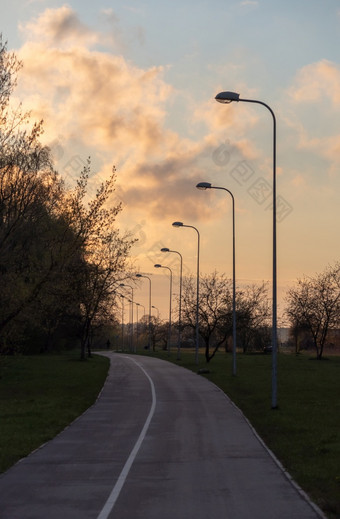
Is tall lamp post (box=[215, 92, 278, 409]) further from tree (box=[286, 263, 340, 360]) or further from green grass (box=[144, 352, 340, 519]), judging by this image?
tree (box=[286, 263, 340, 360])

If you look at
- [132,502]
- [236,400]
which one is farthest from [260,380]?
[132,502]

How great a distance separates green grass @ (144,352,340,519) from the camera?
1169 cm

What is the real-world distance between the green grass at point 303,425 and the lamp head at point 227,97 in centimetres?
1036

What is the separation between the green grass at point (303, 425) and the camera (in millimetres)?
11688

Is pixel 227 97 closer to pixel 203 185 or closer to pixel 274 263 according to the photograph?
pixel 274 263

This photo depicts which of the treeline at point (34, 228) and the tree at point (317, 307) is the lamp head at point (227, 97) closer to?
the treeline at point (34, 228)

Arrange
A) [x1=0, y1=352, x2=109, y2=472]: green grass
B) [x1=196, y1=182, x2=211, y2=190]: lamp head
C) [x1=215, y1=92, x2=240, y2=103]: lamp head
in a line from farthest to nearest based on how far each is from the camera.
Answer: [x1=196, y1=182, x2=211, y2=190]: lamp head
[x1=215, y1=92, x2=240, y2=103]: lamp head
[x1=0, y1=352, x2=109, y2=472]: green grass

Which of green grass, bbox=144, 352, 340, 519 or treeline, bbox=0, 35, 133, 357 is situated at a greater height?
treeline, bbox=0, 35, 133, 357

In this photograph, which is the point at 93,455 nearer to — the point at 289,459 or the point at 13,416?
the point at 289,459

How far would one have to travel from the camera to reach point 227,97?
76.2 ft

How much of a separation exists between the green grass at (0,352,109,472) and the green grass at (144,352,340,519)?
547 cm

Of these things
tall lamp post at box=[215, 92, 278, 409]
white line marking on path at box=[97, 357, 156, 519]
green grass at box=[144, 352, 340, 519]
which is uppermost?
tall lamp post at box=[215, 92, 278, 409]

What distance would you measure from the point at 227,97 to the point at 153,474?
14.5 metres

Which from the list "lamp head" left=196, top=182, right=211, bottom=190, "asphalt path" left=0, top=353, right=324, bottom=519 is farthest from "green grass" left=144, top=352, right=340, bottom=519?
"lamp head" left=196, top=182, right=211, bottom=190
